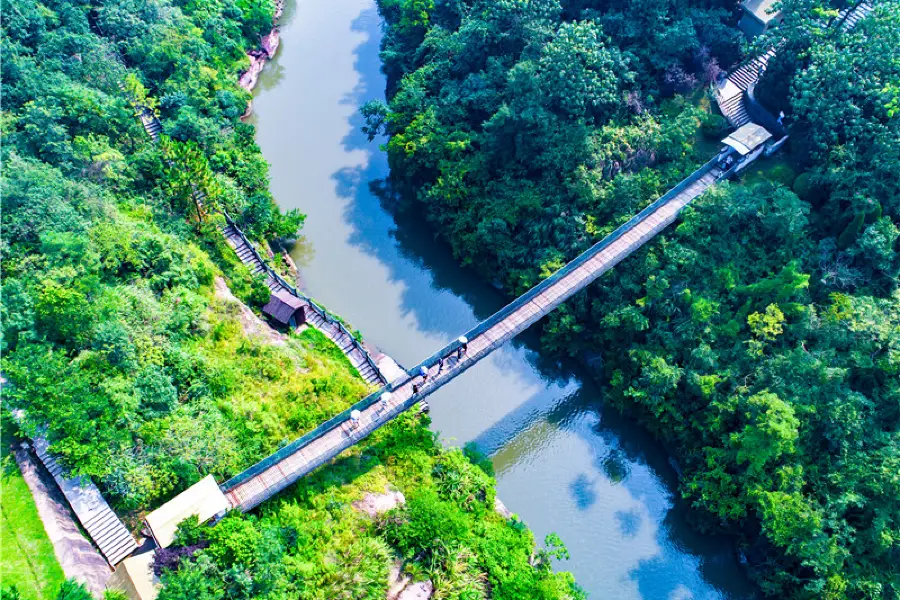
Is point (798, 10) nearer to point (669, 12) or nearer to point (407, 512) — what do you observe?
point (669, 12)

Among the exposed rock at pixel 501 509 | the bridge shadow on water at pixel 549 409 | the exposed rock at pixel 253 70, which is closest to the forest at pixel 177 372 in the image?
the exposed rock at pixel 501 509

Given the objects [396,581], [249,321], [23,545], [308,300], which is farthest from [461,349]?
[23,545]

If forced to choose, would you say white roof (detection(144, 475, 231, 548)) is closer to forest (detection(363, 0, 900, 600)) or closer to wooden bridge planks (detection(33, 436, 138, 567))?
wooden bridge planks (detection(33, 436, 138, 567))

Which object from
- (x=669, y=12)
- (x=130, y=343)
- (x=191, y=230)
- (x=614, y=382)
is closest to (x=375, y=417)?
(x=130, y=343)

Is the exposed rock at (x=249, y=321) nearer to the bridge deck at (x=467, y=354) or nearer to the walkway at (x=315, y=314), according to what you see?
the walkway at (x=315, y=314)

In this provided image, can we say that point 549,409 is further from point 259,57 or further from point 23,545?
point 259,57

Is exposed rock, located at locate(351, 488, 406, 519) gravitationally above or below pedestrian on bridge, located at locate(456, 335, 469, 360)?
below

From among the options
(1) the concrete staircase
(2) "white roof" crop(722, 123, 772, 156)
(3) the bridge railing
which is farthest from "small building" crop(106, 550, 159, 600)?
(1) the concrete staircase
